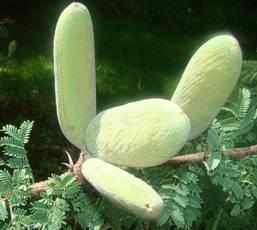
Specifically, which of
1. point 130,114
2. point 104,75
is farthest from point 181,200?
point 104,75

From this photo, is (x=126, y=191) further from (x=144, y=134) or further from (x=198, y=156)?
(x=198, y=156)

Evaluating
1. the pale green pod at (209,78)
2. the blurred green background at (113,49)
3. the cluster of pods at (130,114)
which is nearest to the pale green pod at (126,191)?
the cluster of pods at (130,114)

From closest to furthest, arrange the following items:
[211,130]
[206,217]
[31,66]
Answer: [211,130] < [206,217] < [31,66]

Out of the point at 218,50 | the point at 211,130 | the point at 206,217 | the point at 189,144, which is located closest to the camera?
the point at 218,50

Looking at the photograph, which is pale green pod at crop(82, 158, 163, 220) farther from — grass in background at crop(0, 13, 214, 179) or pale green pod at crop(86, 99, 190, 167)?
grass in background at crop(0, 13, 214, 179)

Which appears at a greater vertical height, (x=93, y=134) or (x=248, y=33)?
(x=93, y=134)

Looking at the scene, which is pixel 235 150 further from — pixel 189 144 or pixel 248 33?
pixel 248 33

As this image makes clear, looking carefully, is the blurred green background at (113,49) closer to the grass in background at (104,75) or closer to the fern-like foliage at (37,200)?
the grass in background at (104,75)

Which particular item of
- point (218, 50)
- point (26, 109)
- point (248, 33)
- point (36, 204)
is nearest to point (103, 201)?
point (36, 204)
